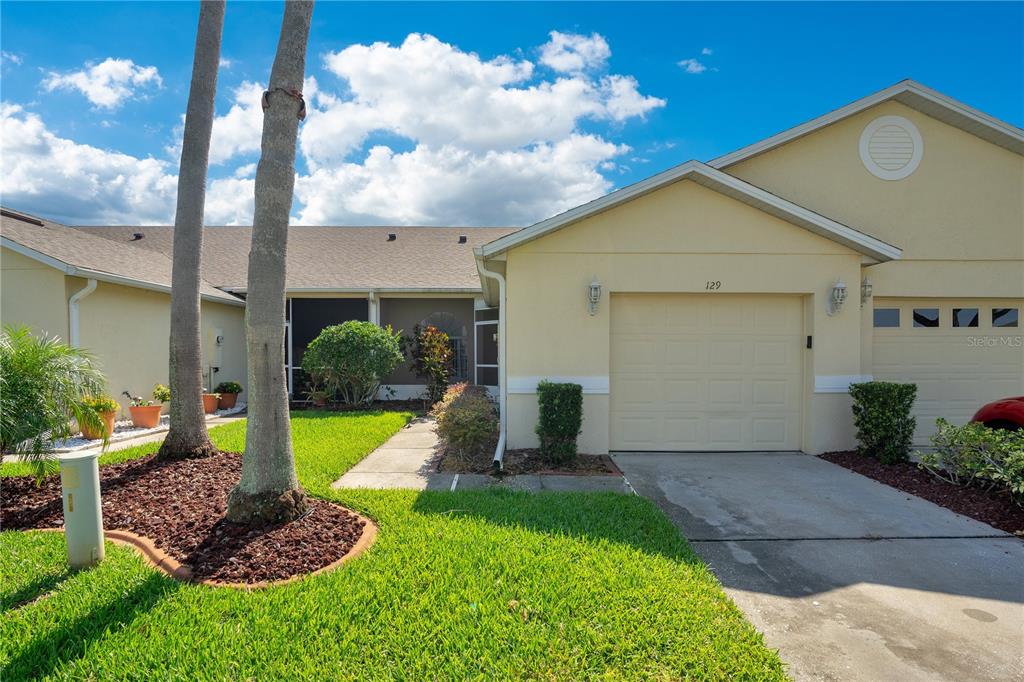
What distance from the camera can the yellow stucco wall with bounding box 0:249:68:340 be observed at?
8.77 meters

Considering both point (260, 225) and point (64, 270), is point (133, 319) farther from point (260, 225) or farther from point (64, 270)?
point (260, 225)

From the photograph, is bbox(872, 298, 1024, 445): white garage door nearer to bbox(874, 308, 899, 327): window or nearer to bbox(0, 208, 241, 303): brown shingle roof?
bbox(874, 308, 899, 327): window

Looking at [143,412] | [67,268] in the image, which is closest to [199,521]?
[143,412]

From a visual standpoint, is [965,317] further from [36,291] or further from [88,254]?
[88,254]

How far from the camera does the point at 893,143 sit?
873 centimetres

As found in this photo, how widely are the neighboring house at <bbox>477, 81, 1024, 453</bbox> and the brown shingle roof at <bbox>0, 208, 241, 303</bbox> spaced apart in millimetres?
7811

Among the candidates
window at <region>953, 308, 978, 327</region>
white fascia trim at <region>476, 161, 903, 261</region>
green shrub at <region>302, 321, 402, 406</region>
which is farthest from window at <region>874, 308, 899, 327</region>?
green shrub at <region>302, 321, 402, 406</region>

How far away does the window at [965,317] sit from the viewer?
28.2 ft

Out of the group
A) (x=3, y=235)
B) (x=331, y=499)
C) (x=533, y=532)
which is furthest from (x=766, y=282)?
(x=3, y=235)

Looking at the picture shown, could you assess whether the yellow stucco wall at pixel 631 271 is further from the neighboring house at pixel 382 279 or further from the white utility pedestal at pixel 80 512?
the neighboring house at pixel 382 279

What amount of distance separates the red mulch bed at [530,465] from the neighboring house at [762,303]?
0.31m

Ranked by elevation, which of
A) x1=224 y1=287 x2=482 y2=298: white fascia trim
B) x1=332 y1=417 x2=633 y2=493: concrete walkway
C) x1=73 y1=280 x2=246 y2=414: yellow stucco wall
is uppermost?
x1=224 y1=287 x2=482 y2=298: white fascia trim

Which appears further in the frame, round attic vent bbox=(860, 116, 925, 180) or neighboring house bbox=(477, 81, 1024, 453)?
round attic vent bbox=(860, 116, 925, 180)

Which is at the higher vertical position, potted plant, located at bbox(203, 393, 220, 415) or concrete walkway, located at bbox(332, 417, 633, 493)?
potted plant, located at bbox(203, 393, 220, 415)
